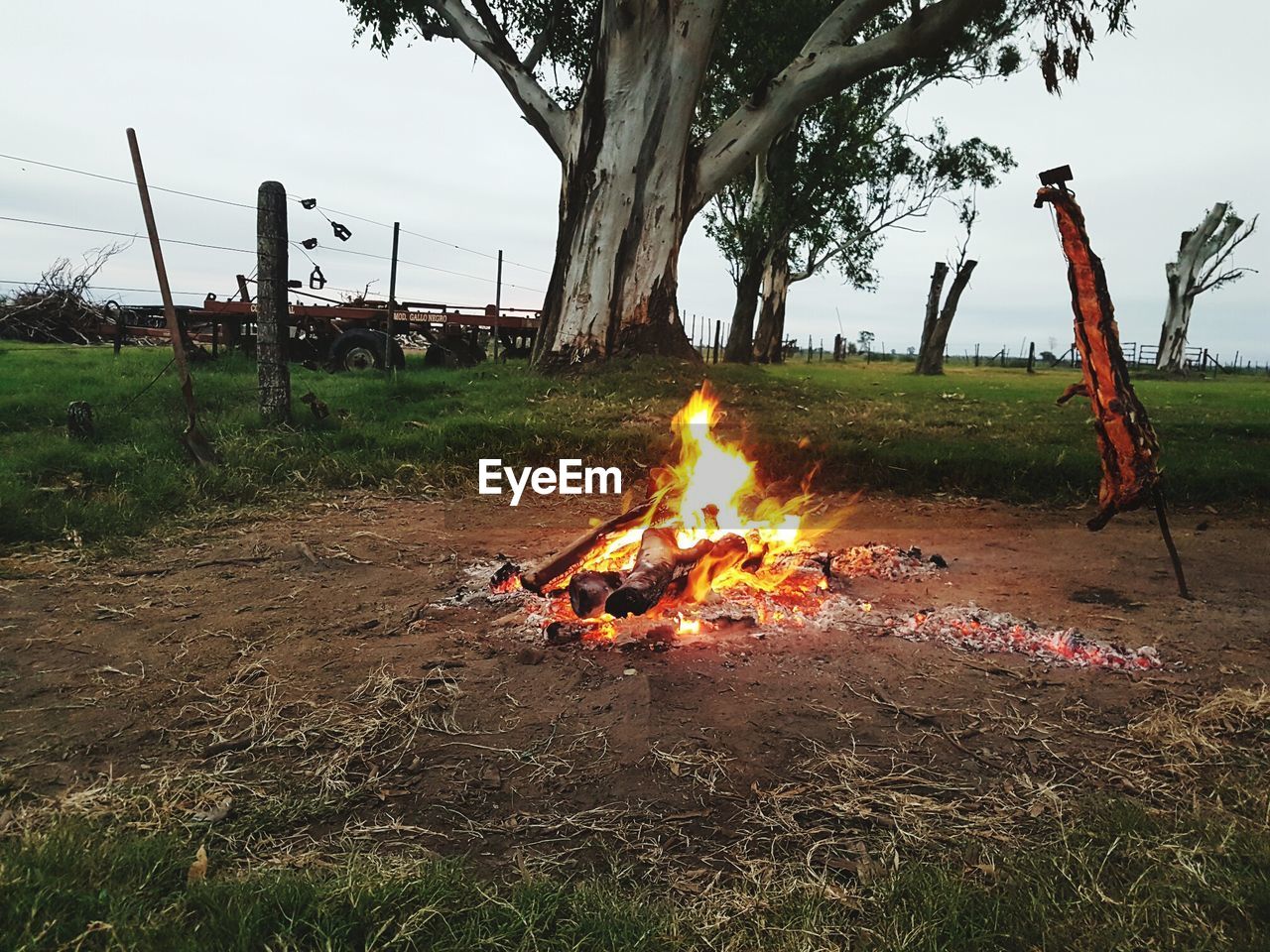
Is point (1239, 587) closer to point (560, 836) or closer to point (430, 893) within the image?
point (560, 836)

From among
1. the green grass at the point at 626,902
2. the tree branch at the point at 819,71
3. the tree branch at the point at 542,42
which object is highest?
the tree branch at the point at 542,42

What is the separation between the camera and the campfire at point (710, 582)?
3.79 metres

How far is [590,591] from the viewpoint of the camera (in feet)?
12.5

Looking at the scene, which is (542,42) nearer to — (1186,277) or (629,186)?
(629,186)

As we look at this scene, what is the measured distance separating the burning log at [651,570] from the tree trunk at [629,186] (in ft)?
27.7

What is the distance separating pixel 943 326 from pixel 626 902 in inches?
1251

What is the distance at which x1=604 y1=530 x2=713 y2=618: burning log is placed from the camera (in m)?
3.66

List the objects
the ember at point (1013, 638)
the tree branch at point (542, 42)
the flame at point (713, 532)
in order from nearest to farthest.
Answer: the ember at point (1013, 638) → the flame at point (713, 532) → the tree branch at point (542, 42)

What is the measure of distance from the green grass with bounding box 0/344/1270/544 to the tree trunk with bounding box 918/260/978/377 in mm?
19406

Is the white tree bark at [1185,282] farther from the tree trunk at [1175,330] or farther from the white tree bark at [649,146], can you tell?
the white tree bark at [649,146]

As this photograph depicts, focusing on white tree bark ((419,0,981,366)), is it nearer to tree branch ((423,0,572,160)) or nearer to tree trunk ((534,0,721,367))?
tree trunk ((534,0,721,367))

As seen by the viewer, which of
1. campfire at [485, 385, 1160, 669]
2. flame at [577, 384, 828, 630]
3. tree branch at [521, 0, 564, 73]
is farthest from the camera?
tree branch at [521, 0, 564, 73]

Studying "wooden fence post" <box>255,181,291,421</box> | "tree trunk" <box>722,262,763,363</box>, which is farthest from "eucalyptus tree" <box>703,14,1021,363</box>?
→ "wooden fence post" <box>255,181,291,421</box>

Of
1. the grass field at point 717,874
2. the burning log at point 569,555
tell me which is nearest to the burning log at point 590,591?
the burning log at point 569,555
